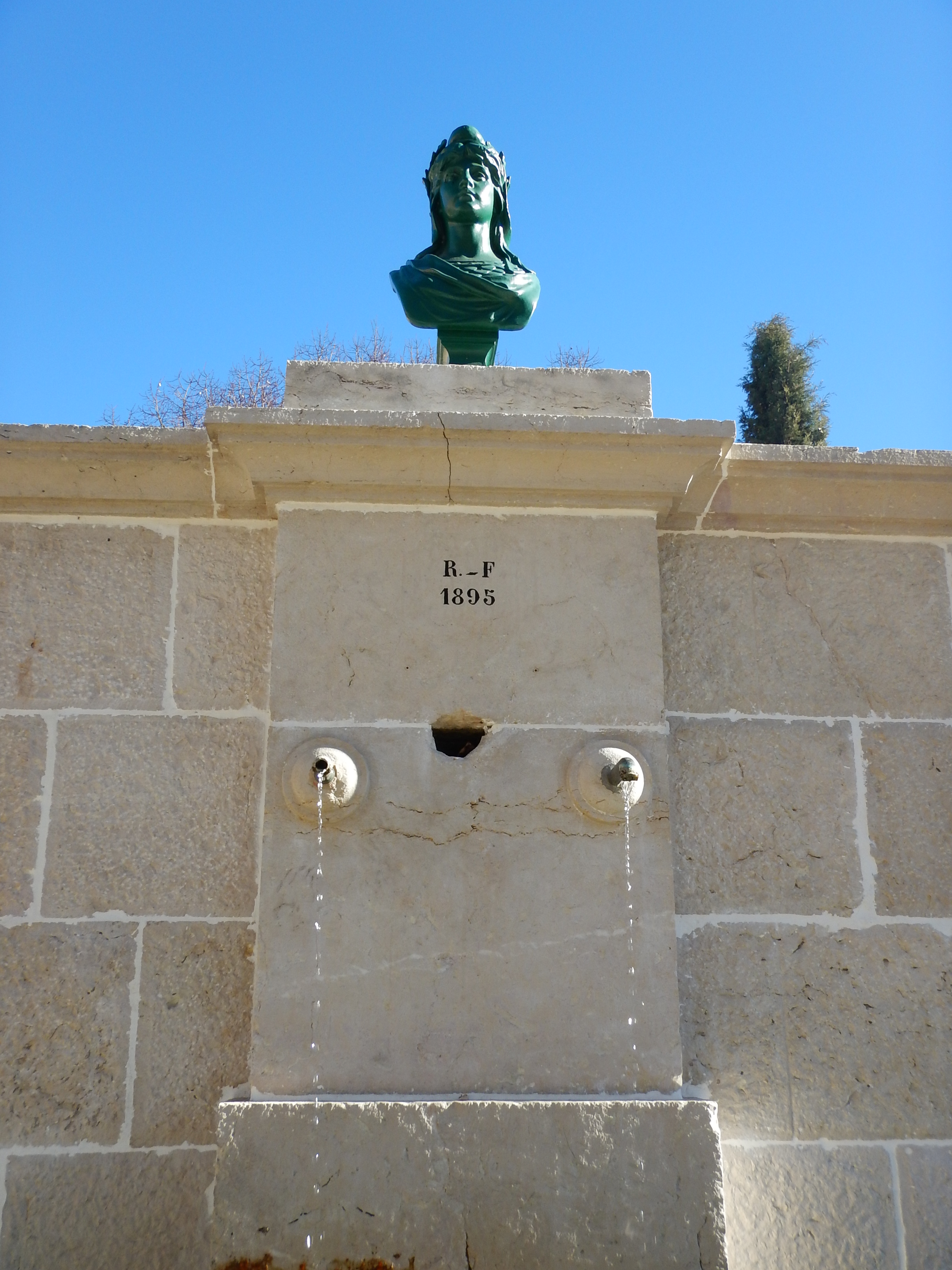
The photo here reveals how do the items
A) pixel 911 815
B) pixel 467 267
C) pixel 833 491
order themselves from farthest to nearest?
pixel 467 267 → pixel 833 491 → pixel 911 815

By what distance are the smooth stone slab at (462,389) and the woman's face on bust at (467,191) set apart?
78cm

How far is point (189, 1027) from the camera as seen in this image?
230cm

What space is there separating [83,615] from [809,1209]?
203 cm

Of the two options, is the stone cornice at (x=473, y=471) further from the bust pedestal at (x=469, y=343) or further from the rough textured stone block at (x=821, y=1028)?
the rough textured stone block at (x=821, y=1028)

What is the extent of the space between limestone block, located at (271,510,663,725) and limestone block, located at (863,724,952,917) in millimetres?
588

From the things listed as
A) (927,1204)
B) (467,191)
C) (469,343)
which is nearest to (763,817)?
(927,1204)

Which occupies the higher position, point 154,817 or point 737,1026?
point 154,817

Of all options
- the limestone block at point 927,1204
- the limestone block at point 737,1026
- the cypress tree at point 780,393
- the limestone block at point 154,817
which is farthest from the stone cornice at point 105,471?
the cypress tree at point 780,393

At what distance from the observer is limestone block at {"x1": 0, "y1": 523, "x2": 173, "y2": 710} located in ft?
8.15

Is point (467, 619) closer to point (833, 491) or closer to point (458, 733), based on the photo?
point (458, 733)

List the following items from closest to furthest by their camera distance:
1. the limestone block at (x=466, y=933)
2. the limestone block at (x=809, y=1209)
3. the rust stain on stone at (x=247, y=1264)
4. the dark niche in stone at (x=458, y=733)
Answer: the rust stain on stone at (x=247, y=1264)
the limestone block at (x=466, y=933)
the limestone block at (x=809, y=1209)
the dark niche in stone at (x=458, y=733)

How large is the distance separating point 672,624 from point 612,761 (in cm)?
47

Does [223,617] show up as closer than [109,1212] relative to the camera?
No

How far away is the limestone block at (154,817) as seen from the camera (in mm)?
2363
